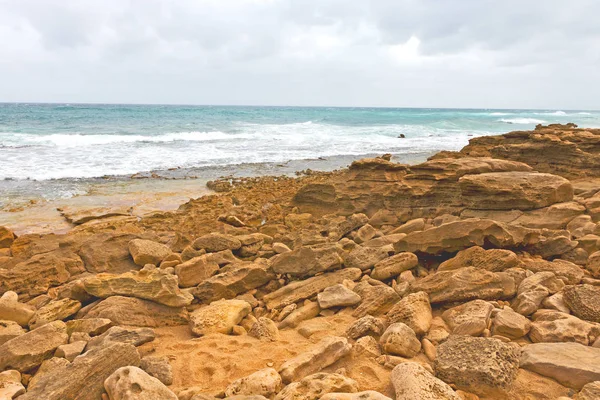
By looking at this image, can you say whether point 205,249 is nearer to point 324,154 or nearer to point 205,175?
point 205,175

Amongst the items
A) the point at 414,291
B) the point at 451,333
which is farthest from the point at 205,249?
the point at 451,333

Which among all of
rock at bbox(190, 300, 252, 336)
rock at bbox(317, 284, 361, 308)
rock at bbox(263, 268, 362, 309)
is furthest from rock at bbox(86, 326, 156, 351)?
rock at bbox(317, 284, 361, 308)

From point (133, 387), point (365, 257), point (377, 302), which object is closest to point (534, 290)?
point (377, 302)

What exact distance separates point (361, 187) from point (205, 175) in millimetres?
9066

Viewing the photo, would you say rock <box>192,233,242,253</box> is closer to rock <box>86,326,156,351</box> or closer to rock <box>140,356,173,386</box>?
rock <box>86,326,156,351</box>

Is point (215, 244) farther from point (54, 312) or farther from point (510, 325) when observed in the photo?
point (510, 325)

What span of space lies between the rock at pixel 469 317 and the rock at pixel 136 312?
276cm

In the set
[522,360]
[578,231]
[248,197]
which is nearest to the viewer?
[522,360]

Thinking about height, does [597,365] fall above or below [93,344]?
above

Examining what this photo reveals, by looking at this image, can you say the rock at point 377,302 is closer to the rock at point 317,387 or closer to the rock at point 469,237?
the rock at point 469,237

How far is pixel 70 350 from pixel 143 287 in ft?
3.72

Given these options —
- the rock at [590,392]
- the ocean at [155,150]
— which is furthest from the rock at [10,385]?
the ocean at [155,150]

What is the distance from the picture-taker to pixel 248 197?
12008mm

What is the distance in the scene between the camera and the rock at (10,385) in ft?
10.6
